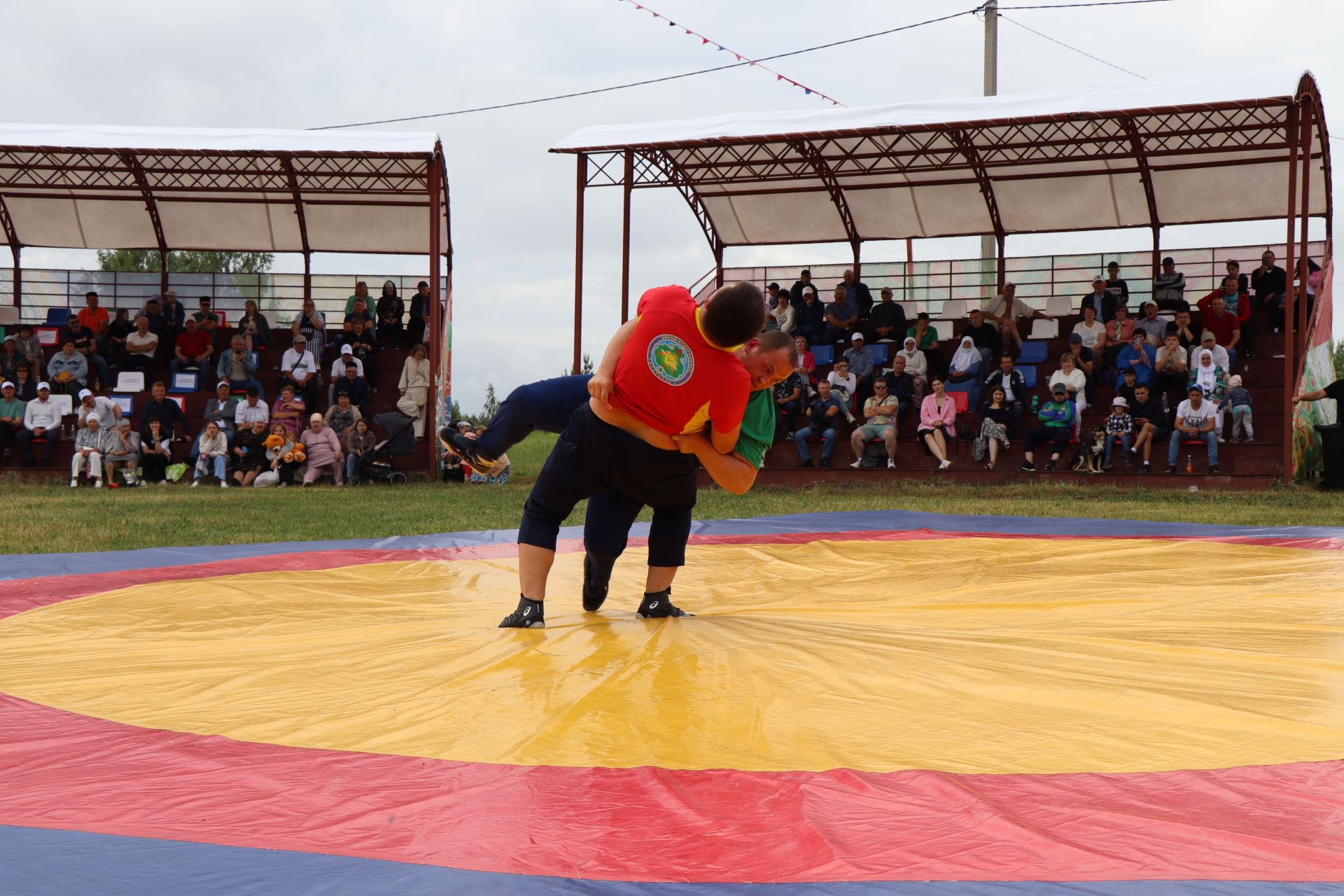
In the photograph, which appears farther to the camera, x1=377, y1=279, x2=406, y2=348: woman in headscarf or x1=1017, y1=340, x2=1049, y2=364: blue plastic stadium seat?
x1=377, y1=279, x2=406, y2=348: woman in headscarf

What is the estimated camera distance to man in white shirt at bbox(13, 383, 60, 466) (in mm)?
13438

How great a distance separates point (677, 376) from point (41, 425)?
12.6 m

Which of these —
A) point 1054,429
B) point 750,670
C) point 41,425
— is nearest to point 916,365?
point 1054,429

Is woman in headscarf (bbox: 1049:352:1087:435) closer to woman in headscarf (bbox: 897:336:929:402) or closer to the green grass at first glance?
the green grass

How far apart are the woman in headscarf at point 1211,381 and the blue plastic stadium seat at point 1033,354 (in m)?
2.34

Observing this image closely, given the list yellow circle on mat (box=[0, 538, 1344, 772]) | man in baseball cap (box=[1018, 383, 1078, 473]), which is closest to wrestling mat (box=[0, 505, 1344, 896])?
yellow circle on mat (box=[0, 538, 1344, 772])

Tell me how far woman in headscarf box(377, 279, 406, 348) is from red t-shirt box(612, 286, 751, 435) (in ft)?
44.3

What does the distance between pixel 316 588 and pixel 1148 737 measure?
3.38 m

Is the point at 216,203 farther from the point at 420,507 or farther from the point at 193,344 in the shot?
the point at 420,507

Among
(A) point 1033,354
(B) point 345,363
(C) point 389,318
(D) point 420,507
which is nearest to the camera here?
(D) point 420,507

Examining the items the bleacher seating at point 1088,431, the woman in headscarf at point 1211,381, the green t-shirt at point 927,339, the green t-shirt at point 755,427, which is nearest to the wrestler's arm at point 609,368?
the green t-shirt at point 755,427

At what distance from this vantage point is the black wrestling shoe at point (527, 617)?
3.54 m

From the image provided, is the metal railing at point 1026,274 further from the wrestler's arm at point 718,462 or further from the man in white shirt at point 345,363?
the wrestler's arm at point 718,462

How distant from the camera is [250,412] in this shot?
1326cm
